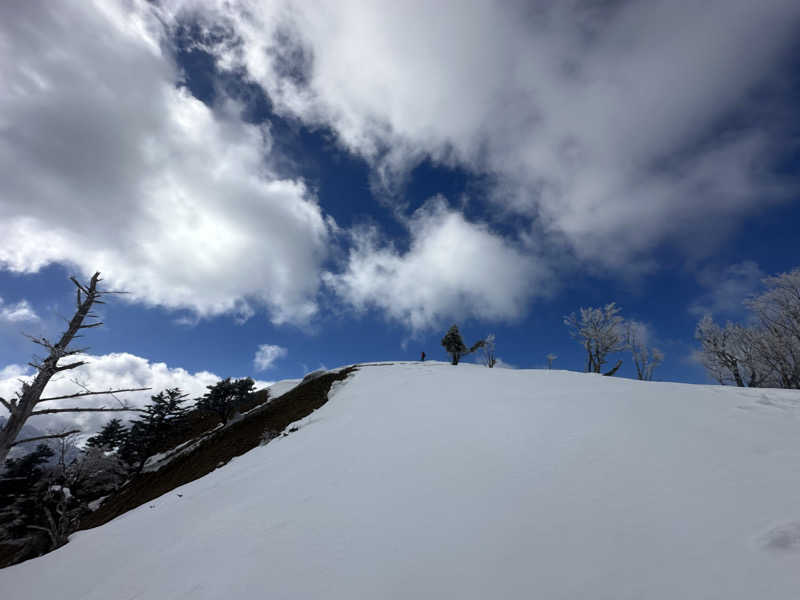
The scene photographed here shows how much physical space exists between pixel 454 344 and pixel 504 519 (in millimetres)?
27573

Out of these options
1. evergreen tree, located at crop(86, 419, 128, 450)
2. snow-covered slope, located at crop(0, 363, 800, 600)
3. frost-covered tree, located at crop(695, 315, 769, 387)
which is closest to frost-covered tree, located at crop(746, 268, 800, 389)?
frost-covered tree, located at crop(695, 315, 769, 387)

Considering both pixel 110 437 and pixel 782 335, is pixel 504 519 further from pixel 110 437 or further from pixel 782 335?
pixel 110 437

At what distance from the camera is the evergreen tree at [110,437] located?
28.2m

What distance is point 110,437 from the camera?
2944 centimetres

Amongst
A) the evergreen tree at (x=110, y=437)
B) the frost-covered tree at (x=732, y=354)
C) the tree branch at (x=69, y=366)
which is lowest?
the evergreen tree at (x=110, y=437)

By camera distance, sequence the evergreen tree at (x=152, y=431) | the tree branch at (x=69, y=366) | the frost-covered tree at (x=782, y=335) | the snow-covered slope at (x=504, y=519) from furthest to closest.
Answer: the evergreen tree at (x=152, y=431) < the frost-covered tree at (x=782, y=335) < the tree branch at (x=69, y=366) < the snow-covered slope at (x=504, y=519)

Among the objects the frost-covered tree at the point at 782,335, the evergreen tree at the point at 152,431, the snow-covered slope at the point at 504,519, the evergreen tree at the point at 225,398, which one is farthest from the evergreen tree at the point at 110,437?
the frost-covered tree at the point at 782,335

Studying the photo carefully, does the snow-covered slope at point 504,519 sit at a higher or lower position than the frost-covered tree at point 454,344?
lower

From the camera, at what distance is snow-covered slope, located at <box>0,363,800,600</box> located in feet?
8.84

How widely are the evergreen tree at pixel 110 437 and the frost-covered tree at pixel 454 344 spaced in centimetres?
3334

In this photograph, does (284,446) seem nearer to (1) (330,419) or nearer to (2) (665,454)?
(1) (330,419)

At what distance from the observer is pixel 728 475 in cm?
400

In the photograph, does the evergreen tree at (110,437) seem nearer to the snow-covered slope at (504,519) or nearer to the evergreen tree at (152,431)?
the evergreen tree at (152,431)

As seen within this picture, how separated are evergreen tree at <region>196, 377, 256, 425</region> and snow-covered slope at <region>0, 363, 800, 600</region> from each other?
21.6 m
